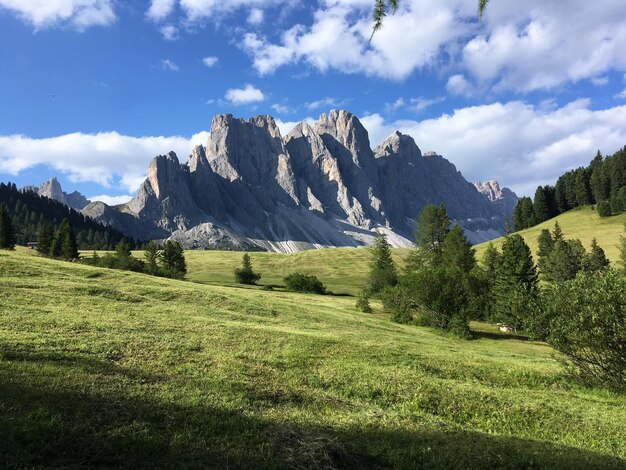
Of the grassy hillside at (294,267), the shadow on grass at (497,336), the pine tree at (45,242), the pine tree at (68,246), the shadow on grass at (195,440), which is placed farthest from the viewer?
the grassy hillside at (294,267)

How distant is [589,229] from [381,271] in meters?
98.6

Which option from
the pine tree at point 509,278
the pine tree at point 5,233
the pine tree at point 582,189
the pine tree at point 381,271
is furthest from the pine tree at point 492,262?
the pine tree at point 582,189

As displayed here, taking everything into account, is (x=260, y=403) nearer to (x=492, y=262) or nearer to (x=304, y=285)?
(x=492, y=262)

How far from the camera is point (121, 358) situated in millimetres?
15820

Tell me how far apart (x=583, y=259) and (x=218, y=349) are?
349 ft

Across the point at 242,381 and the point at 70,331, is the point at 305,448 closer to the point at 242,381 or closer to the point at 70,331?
the point at 242,381

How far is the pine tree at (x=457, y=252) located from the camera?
87.9 meters

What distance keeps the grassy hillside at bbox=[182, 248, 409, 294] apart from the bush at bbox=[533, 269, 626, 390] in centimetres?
9263

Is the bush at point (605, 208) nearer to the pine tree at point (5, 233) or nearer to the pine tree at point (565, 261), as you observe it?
the pine tree at point (565, 261)

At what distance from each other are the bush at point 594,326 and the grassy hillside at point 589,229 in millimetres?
111515

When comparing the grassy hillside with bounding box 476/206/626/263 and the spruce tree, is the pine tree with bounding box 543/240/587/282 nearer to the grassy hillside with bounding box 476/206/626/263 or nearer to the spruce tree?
the spruce tree

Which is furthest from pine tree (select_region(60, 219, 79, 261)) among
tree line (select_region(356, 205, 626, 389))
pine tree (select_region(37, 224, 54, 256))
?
tree line (select_region(356, 205, 626, 389))

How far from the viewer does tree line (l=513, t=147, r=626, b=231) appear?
15950 centimetres

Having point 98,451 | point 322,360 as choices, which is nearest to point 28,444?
point 98,451
